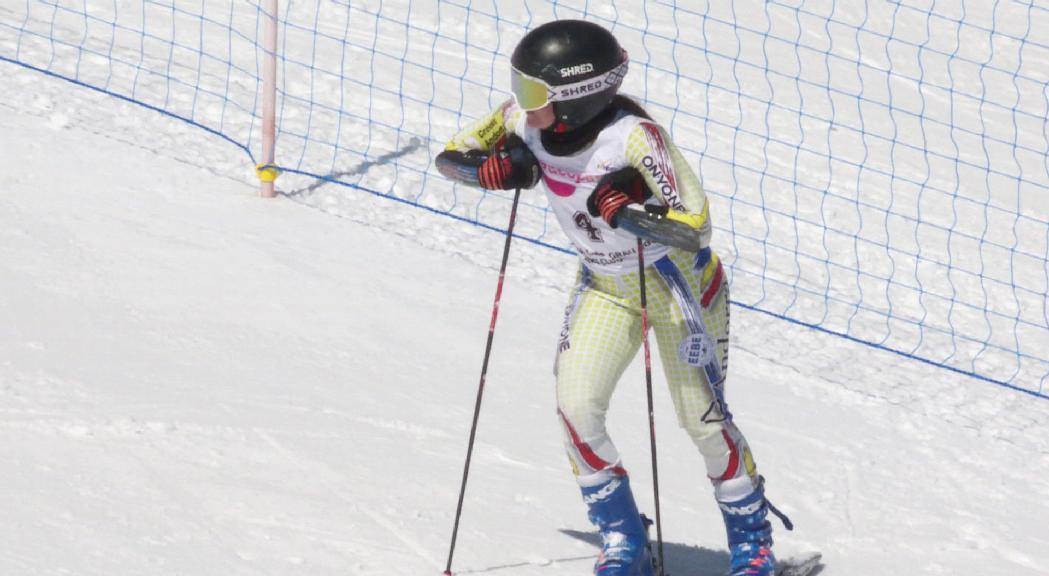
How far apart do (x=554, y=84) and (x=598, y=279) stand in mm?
682

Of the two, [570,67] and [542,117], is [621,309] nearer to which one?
[542,117]

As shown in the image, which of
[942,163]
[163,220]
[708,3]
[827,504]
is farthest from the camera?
[708,3]

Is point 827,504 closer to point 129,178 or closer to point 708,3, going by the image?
point 129,178

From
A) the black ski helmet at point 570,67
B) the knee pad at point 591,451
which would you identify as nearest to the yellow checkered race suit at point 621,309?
the knee pad at point 591,451

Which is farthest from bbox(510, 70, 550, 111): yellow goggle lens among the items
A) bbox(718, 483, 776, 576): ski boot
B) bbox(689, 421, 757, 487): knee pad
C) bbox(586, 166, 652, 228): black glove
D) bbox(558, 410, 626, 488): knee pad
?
bbox(718, 483, 776, 576): ski boot

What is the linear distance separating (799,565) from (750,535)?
506mm

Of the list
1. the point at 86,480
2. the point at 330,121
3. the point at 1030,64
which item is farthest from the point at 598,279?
the point at 1030,64

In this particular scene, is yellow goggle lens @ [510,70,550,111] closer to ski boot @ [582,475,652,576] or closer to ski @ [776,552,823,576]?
ski boot @ [582,475,652,576]

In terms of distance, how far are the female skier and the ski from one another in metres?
0.36

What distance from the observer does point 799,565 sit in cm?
533

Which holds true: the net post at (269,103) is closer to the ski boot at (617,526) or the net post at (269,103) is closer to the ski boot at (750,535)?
the ski boot at (617,526)

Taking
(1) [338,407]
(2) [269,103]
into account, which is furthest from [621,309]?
(2) [269,103]

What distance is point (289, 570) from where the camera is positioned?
175 inches

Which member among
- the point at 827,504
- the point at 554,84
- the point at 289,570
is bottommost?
the point at 827,504
